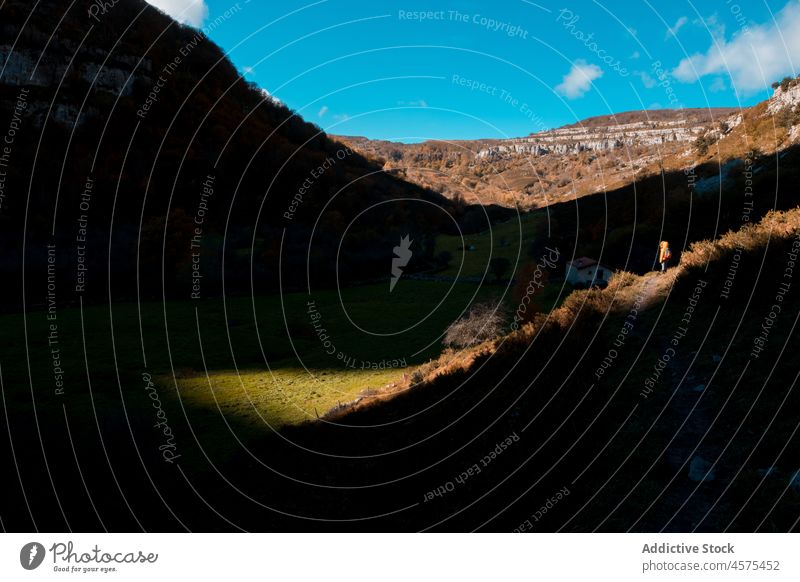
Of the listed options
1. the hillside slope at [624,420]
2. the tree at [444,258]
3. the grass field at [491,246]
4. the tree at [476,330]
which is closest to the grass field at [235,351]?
the tree at [476,330]

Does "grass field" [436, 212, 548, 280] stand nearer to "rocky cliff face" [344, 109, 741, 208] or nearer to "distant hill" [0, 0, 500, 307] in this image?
"distant hill" [0, 0, 500, 307]

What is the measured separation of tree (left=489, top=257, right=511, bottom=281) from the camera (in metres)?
47.6

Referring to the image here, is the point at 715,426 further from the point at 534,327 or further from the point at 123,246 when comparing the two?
the point at 123,246

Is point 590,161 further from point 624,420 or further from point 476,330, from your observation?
point 624,420

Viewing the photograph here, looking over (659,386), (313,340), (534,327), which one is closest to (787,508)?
(659,386)

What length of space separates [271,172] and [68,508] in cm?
7895

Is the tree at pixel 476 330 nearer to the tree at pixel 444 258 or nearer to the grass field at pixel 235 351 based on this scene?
the grass field at pixel 235 351

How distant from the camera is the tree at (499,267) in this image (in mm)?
47625

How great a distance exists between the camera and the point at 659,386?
11.4 metres

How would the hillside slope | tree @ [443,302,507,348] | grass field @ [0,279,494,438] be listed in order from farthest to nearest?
tree @ [443,302,507,348]
grass field @ [0,279,494,438]
the hillside slope

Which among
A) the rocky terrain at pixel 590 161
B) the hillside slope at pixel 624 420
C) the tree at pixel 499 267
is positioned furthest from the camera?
the rocky terrain at pixel 590 161

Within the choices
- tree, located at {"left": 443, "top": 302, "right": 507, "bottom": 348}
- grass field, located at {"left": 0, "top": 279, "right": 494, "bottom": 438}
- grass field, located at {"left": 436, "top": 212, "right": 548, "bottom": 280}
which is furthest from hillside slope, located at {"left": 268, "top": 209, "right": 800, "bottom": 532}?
grass field, located at {"left": 436, "top": 212, "right": 548, "bottom": 280}

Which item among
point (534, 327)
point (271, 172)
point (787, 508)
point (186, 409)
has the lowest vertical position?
point (186, 409)

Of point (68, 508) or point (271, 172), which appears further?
point (271, 172)
